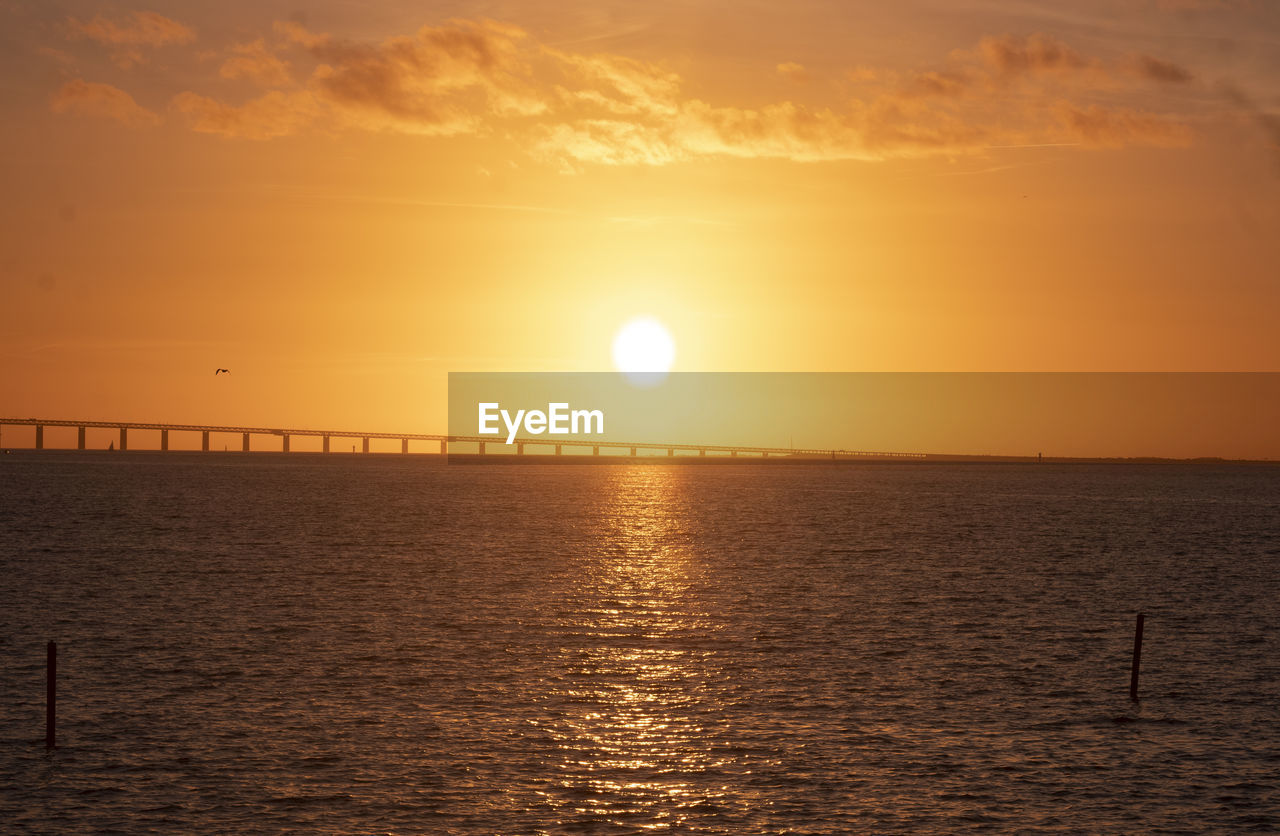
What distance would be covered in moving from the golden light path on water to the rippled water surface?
0.17 metres

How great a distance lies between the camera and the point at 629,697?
4344 cm

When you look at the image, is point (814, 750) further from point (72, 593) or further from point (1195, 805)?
point (72, 593)

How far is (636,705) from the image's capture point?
4203 centimetres

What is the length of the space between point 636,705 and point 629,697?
1430 mm

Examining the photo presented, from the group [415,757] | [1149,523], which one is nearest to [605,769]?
[415,757]

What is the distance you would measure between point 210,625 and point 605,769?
106ft

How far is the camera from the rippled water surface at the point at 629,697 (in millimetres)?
30969

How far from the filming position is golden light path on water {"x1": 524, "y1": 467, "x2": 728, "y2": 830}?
31.3 metres

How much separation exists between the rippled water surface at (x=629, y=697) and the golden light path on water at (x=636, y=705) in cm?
17

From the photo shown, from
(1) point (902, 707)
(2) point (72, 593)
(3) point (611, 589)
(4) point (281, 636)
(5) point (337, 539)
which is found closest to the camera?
(1) point (902, 707)

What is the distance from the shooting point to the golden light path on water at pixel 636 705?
31.3 metres

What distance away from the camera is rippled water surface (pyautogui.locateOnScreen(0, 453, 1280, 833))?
102 feet

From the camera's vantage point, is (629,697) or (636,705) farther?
(629,697)

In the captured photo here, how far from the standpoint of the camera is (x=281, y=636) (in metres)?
56.6
